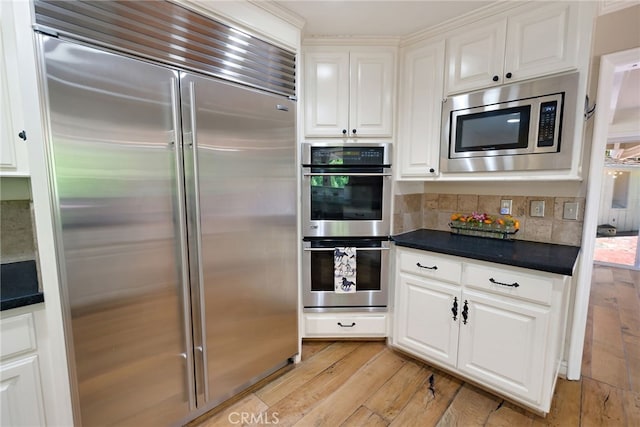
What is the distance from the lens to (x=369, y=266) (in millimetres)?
2172

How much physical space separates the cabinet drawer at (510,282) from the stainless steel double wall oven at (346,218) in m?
0.63

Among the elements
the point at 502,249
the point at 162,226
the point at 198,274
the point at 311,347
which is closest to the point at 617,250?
the point at 502,249

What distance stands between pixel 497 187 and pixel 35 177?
2661 millimetres

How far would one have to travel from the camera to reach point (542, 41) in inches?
62.1

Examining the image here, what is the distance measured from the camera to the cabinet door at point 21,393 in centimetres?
104

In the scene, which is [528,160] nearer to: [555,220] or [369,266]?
[555,220]

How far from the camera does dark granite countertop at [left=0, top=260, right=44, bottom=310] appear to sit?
1.01 meters

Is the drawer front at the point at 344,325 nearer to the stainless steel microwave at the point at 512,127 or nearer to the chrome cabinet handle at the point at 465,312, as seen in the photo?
the chrome cabinet handle at the point at 465,312

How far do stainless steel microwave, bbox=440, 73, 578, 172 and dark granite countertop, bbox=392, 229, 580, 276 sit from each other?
0.51 metres

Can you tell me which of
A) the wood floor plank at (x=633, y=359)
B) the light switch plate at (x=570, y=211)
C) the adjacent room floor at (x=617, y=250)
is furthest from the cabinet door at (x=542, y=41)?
the adjacent room floor at (x=617, y=250)

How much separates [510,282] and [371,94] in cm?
154

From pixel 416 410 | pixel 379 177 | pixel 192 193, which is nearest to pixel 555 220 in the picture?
pixel 379 177

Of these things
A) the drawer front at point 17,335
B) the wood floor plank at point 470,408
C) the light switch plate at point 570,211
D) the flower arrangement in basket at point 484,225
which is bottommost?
the wood floor plank at point 470,408

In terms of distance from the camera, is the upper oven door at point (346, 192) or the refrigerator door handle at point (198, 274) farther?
the upper oven door at point (346, 192)
